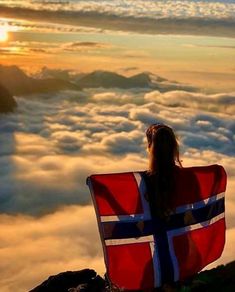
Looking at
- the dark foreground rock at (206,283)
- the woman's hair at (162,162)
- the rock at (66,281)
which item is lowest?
the rock at (66,281)

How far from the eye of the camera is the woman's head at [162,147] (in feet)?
26.2

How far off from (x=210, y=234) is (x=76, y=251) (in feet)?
629

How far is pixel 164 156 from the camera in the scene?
808 cm

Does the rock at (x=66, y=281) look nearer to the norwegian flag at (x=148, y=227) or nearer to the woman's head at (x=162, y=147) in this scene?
the norwegian flag at (x=148, y=227)

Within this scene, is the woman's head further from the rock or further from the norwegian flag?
the rock

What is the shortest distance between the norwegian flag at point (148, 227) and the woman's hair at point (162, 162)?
0.53ft

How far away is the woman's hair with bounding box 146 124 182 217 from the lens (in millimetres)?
8008

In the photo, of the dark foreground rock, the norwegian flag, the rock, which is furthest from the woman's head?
the rock

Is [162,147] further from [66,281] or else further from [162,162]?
Result: [66,281]

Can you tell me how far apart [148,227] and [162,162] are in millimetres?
1125

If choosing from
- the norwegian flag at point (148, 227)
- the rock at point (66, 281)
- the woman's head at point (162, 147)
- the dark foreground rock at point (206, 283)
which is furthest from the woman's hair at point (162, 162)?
the rock at point (66, 281)

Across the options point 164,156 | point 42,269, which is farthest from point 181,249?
point 42,269

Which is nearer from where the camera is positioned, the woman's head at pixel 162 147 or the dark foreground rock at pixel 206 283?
the woman's head at pixel 162 147

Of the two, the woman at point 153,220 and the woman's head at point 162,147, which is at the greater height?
the woman's head at point 162,147
